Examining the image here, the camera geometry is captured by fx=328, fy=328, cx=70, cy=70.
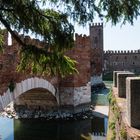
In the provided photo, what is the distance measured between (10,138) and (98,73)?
21468mm

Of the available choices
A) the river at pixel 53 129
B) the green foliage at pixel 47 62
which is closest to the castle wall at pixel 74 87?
the river at pixel 53 129

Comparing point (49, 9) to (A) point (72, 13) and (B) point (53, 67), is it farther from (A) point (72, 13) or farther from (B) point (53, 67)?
(B) point (53, 67)

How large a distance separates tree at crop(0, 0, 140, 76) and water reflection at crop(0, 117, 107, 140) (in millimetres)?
7924

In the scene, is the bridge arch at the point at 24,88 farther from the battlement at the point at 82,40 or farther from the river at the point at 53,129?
the battlement at the point at 82,40

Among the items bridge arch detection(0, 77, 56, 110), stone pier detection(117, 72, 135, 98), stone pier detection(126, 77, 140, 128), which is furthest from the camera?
bridge arch detection(0, 77, 56, 110)

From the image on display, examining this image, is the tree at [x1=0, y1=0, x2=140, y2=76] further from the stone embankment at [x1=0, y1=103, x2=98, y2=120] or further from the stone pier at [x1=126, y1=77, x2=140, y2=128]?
the stone embankment at [x1=0, y1=103, x2=98, y2=120]

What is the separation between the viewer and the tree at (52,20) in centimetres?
391

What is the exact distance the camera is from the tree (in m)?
3.91

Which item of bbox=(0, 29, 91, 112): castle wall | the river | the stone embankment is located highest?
bbox=(0, 29, 91, 112): castle wall

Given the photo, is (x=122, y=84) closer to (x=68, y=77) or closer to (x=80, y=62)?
(x=68, y=77)

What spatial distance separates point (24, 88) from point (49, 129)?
8.13ft

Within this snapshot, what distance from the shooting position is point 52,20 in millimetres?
4316

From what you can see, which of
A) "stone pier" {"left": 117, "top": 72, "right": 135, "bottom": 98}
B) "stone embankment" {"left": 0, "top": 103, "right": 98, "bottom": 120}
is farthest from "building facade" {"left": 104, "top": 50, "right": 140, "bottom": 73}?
"stone pier" {"left": 117, "top": 72, "right": 135, "bottom": 98}

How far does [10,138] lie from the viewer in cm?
1192
